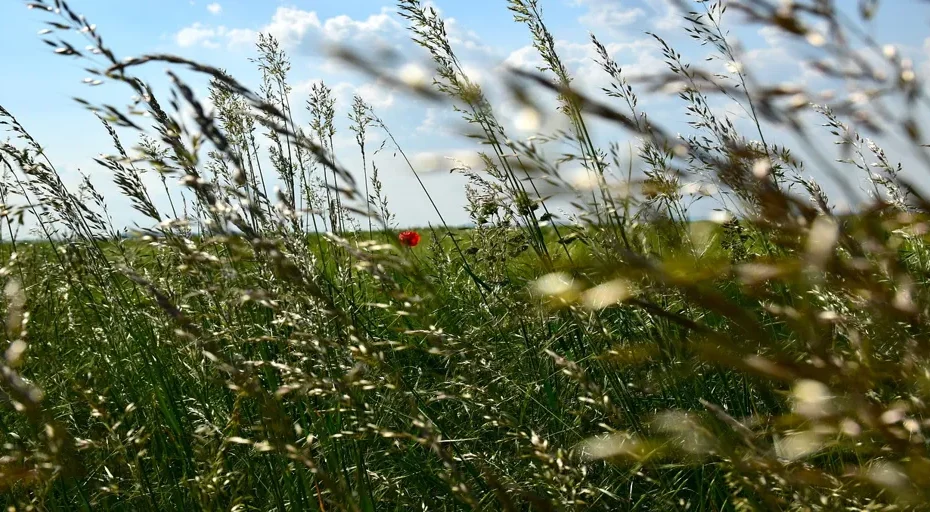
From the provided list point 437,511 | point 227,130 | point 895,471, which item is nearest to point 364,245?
point 895,471

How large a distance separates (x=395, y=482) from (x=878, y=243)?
168cm

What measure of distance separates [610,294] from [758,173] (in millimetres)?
223

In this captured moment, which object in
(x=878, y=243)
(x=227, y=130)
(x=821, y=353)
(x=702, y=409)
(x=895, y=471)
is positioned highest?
(x=227, y=130)

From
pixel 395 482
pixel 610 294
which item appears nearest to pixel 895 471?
pixel 610 294

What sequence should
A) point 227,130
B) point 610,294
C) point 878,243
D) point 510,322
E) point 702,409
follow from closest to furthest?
point 610,294, point 878,243, point 702,409, point 510,322, point 227,130

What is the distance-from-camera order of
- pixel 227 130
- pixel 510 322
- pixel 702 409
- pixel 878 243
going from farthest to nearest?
1. pixel 227 130
2. pixel 510 322
3. pixel 702 409
4. pixel 878 243

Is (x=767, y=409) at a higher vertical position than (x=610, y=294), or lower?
lower

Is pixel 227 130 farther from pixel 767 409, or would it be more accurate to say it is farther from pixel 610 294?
pixel 610 294

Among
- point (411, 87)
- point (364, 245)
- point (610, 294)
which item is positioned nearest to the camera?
point (610, 294)

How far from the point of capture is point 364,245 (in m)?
1.51

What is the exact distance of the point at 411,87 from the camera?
105 cm

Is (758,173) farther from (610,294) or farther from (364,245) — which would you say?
(364,245)

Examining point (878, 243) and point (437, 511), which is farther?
point (437, 511)

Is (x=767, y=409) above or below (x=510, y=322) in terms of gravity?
below
